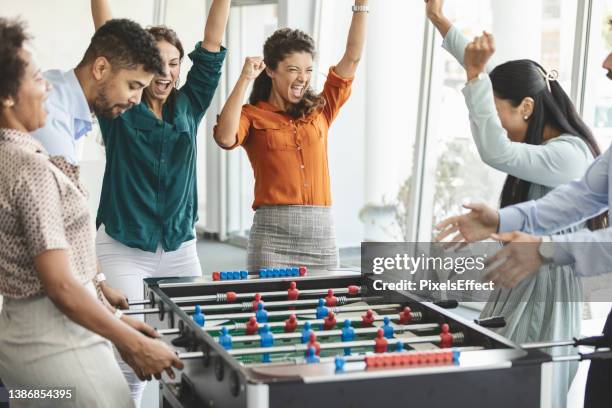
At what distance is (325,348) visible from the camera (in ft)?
7.36

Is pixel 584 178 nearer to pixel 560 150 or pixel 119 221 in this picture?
pixel 560 150

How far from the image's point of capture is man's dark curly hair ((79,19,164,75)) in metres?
2.52

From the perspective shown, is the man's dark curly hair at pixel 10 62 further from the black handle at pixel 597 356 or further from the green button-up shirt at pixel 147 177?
the black handle at pixel 597 356

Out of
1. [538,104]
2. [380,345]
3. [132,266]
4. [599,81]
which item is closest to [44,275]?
[380,345]

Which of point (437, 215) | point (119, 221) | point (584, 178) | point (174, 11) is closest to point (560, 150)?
point (584, 178)

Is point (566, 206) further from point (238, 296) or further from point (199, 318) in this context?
point (199, 318)

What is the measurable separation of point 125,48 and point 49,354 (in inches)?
35.9

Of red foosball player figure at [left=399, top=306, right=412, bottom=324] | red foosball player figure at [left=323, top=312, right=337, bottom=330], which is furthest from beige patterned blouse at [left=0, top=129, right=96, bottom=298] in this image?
red foosball player figure at [left=399, top=306, right=412, bottom=324]

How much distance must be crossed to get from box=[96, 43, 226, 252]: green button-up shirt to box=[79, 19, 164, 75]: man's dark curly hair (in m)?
0.81

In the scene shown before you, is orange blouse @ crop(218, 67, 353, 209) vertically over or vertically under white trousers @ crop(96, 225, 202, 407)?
over

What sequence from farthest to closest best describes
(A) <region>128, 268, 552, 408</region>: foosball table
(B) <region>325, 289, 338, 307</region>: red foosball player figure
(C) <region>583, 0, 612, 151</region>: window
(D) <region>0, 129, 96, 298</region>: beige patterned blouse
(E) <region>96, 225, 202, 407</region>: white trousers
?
(C) <region>583, 0, 612, 151</region>: window, (E) <region>96, 225, 202, 407</region>: white trousers, (B) <region>325, 289, 338, 307</region>: red foosball player figure, (D) <region>0, 129, 96, 298</region>: beige patterned blouse, (A) <region>128, 268, 552, 408</region>: foosball table

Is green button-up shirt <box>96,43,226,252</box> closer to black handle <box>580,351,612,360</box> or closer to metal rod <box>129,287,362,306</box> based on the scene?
metal rod <box>129,287,362,306</box>

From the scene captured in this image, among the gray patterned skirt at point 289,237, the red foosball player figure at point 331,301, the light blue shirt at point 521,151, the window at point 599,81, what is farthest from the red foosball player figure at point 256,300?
the window at point 599,81

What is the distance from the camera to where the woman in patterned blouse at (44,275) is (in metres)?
2.02
